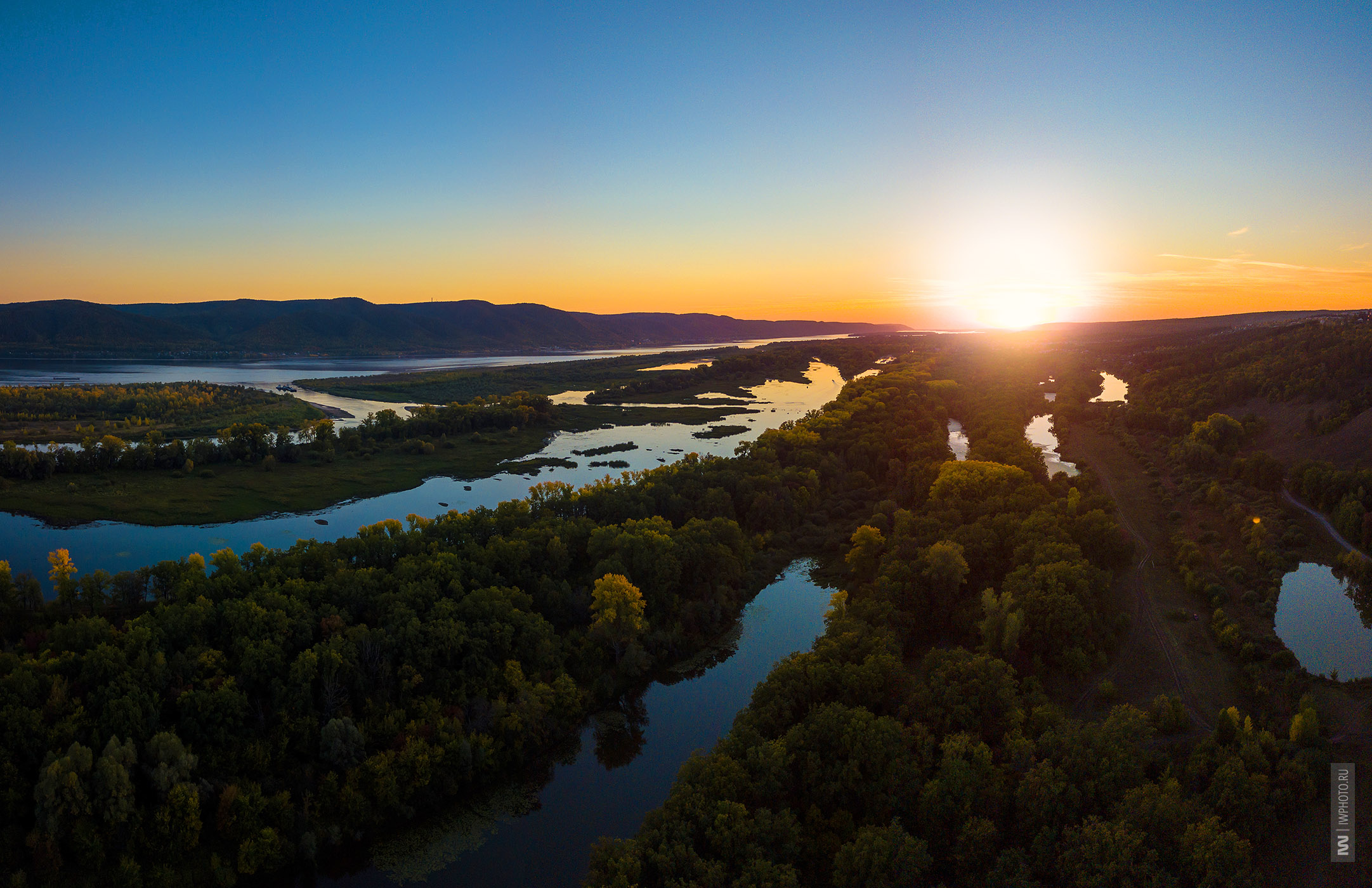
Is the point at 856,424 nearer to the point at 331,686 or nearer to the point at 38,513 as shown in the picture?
the point at 331,686

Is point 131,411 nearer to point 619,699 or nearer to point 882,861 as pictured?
point 619,699

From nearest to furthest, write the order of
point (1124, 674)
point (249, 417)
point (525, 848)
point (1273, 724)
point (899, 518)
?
1. point (525, 848)
2. point (1273, 724)
3. point (1124, 674)
4. point (899, 518)
5. point (249, 417)

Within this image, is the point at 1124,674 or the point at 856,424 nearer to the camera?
the point at 1124,674

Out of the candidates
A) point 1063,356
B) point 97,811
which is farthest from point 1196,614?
point 1063,356

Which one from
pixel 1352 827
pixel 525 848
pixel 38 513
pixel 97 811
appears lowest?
pixel 525 848

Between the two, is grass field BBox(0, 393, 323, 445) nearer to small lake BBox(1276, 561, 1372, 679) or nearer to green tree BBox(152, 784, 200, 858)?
green tree BBox(152, 784, 200, 858)

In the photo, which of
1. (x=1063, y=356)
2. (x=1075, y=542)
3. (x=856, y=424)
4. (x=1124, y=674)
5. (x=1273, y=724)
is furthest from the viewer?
(x=1063, y=356)

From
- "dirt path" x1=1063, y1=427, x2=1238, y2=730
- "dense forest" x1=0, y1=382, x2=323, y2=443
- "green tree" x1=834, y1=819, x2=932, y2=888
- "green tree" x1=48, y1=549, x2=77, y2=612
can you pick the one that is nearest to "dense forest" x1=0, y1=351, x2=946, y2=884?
"green tree" x1=48, y1=549, x2=77, y2=612

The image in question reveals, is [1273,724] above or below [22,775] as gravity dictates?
below
